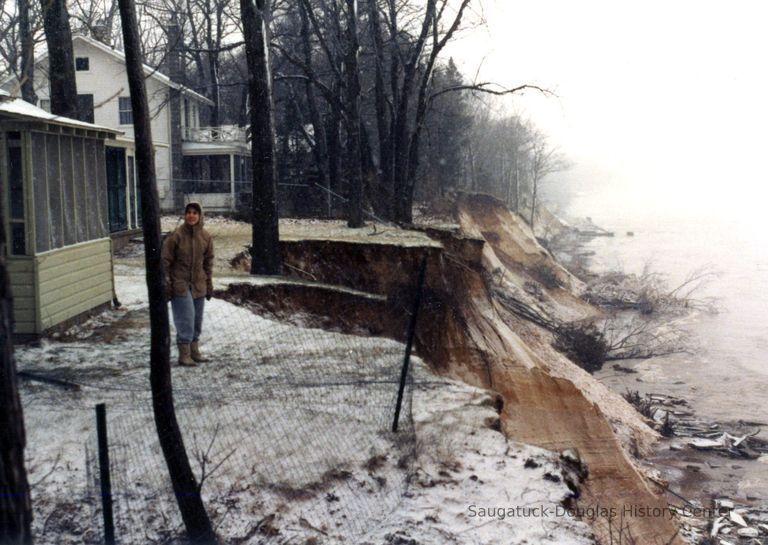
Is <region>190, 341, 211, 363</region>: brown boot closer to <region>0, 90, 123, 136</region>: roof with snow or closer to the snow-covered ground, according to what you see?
the snow-covered ground

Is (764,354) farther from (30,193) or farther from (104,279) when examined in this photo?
(30,193)

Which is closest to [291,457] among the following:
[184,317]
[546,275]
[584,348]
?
[184,317]

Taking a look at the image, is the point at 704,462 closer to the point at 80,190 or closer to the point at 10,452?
the point at 80,190

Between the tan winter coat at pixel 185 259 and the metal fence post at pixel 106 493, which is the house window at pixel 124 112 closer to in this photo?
the tan winter coat at pixel 185 259

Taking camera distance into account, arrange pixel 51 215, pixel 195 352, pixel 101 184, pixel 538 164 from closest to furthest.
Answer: pixel 195 352
pixel 51 215
pixel 101 184
pixel 538 164

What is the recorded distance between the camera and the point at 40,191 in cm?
987

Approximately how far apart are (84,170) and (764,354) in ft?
77.7

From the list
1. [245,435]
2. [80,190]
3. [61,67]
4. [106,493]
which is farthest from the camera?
[61,67]

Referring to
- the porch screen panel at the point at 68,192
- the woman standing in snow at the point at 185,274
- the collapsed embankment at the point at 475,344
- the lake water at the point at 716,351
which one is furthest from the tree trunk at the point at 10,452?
the lake water at the point at 716,351

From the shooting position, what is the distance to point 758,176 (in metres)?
136

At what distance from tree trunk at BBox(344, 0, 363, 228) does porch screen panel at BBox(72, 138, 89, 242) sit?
37.8 ft

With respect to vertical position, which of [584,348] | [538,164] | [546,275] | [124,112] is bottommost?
[584,348]

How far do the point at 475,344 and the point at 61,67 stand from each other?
11.6m

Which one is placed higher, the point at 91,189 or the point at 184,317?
the point at 91,189
